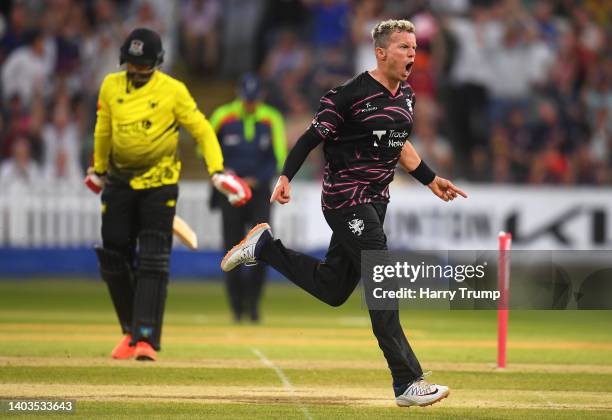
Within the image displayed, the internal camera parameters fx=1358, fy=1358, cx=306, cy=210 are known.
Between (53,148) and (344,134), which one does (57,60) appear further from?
(344,134)

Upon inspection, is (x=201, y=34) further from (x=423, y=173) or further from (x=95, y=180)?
(x=423, y=173)

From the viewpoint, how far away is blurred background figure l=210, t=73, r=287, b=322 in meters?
15.4

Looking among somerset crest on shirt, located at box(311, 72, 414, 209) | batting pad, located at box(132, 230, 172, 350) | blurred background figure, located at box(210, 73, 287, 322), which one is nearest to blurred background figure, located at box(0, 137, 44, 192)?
blurred background figure, located at box(210, 73, 287, 322)

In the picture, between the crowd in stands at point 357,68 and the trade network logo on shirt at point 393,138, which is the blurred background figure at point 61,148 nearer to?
the crowd in stands at point 357,68

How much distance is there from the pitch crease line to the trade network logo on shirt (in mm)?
1781

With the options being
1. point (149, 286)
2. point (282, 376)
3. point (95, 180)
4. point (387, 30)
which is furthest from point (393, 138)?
point (95, 180)

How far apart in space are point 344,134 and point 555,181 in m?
14.0

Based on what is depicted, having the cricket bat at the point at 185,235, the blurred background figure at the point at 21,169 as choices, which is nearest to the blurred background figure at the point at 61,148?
the blurred background figure at the point at 21,169

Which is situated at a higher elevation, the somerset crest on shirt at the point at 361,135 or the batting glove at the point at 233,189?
the somerset crest on shirt at the point at 361,135

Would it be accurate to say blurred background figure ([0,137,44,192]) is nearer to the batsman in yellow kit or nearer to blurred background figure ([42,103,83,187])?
blurred background figure ([42,103,83,187])

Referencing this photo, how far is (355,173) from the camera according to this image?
29.2 ft

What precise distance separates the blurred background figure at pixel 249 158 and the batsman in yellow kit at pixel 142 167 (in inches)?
169

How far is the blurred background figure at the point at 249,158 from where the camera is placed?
50.4 feet

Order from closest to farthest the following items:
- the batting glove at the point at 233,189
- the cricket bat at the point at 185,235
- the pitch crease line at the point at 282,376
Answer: the pitch crease line at the point at 282,376 → the batting glove at the point at 233,189 → the cricket bat at the point at 185,235
